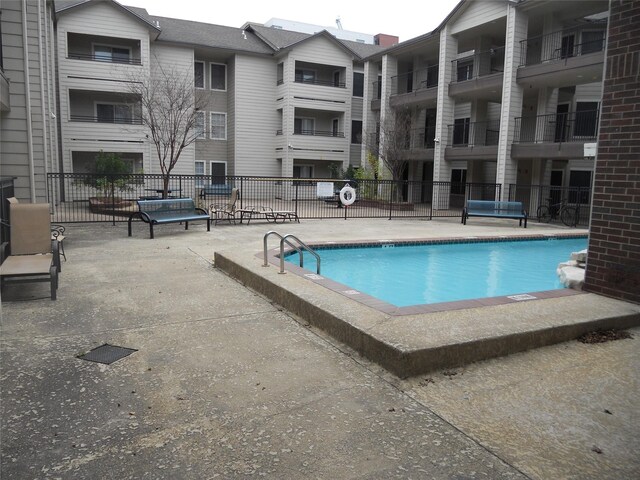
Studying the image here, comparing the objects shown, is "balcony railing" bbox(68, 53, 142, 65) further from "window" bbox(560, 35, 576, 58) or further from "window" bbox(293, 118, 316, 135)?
"window" bbox(560, 35, 576, 58)

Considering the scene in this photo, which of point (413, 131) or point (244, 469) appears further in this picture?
point (413, 131)

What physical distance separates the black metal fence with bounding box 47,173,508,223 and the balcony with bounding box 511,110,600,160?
2277mm

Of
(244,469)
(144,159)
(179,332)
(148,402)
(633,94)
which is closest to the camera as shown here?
(244,469)

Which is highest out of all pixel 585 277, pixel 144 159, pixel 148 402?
pixel 144 159

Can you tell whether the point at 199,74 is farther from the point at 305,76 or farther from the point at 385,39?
the point at 385,39

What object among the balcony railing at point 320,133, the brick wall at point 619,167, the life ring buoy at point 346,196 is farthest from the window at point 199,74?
the brick wall at point 619,167

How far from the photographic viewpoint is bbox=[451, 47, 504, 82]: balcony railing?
2602 cm

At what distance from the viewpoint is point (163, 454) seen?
9.83 ft

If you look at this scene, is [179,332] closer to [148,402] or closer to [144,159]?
[148,402]

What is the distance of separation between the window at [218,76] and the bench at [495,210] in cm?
1976

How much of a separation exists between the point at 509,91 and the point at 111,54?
21309 mm

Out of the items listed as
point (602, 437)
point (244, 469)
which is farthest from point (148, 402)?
point (602, 437)

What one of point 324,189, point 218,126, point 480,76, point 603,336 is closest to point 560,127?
point 480,76

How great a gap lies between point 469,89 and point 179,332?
23.3 m
